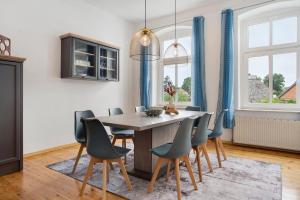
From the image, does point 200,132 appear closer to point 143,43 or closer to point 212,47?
point 143,43

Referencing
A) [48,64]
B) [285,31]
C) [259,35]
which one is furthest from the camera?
[259,35]

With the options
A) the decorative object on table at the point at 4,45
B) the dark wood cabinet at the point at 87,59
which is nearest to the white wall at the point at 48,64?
the dark wood cabinet at the point at 87,59

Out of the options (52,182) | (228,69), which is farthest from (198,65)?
(52,182)

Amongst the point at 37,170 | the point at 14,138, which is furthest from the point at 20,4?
the point at 37,170

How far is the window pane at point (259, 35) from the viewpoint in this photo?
434cm

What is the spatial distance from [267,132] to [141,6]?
12.3 ft

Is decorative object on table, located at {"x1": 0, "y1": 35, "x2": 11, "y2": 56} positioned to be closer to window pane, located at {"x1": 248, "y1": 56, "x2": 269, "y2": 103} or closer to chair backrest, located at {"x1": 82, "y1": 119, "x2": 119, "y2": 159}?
chair backrest, located at {"x1": 82, "y1": 119, "x2": 119, "y2": 159}

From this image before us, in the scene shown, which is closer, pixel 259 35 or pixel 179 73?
pixel 259 35

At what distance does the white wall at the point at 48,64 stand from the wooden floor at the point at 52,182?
63 centimetres

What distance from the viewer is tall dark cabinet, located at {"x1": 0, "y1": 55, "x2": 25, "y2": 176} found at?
8.98ft

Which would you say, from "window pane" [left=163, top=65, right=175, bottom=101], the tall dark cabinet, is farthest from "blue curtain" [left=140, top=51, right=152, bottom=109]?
the tall dark cabinet

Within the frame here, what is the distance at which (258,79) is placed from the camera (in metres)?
4.45

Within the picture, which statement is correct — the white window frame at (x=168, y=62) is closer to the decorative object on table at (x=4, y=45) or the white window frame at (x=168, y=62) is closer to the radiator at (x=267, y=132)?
the radiator at (x=267, y=132)

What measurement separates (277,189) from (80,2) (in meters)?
4.76
